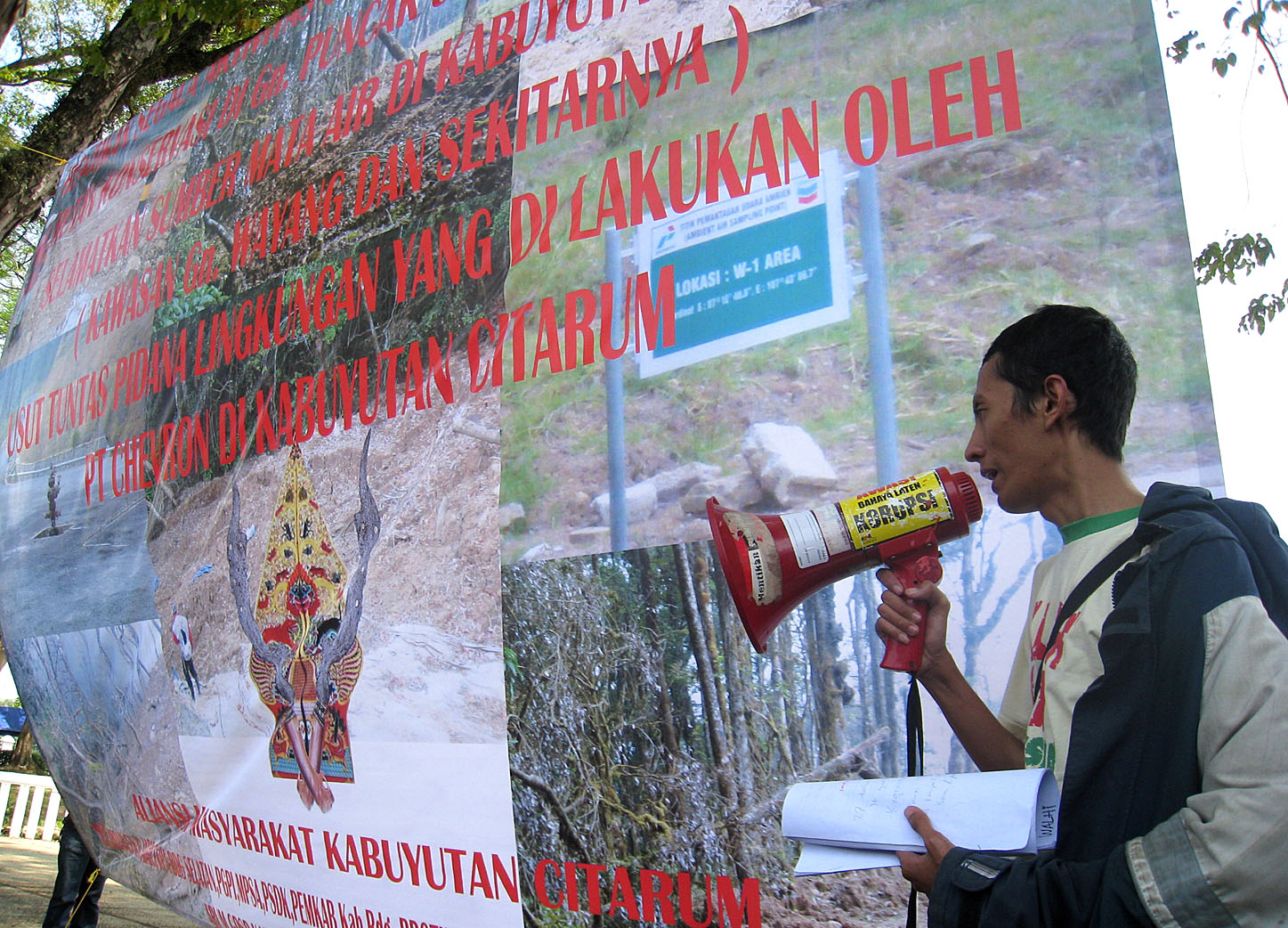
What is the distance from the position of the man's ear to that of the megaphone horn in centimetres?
17

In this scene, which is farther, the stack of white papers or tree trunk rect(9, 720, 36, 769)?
tree trunk rect(9, 720, 36, 769)

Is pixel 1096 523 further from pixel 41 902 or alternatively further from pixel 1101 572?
pixel 41 902

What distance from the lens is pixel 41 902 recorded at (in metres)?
5.74

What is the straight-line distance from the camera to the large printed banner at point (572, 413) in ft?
5.34

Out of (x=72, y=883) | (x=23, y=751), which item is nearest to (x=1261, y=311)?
(x=72, y=883)

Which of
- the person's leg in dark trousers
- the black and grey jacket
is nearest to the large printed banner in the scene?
the black and grey jacket

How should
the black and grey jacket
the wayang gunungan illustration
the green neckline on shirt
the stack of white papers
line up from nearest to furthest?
the black and grey jacket
the stack of white papers
the green neckline on shirt
the wayang gunungan illustration

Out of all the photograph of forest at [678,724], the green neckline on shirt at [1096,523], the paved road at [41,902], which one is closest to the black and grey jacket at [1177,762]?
the green neckline on shirt at [1096,523]

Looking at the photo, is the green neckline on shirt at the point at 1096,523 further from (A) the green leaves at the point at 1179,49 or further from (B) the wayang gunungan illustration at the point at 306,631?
(B) the wayang gunungan illustration at the point at 306,631

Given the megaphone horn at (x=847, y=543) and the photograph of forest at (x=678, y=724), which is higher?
the megaphone horn at (x=847, y=543)

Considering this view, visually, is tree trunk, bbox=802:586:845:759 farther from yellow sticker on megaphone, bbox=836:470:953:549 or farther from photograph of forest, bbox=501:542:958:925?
yellow sticker on megaphone, bbox=836:470:953:549

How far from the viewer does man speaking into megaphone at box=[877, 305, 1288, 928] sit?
1.14 m

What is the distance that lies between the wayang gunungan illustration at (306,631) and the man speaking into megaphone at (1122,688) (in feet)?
4.68

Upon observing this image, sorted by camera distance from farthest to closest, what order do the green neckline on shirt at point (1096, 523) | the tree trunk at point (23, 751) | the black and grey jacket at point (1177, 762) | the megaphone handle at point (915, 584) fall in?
the tree trunk at point (23, 751)
the megaphone handle at point (915, 584)
the green neckline on shirt at point (1096, 523)
the black and grey jacket at point (1177, 762)
